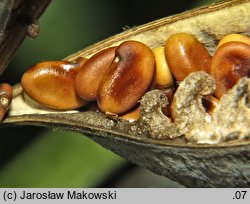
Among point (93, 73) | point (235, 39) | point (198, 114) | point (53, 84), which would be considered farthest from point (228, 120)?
point (53, 84)

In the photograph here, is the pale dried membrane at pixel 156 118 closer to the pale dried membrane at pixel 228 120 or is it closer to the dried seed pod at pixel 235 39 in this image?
the pale dried membrane at pixel 228 120

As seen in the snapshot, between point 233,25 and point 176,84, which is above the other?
point 233,25

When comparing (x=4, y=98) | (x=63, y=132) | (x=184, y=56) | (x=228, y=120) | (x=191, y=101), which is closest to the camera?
(x=228, y=120)

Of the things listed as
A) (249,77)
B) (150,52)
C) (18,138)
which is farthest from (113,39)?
(18,138)

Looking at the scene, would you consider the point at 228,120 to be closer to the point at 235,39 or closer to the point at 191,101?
the point at 191,101

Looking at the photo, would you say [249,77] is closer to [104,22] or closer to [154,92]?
[154,92]

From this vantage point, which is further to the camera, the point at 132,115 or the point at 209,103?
the point at 132,115

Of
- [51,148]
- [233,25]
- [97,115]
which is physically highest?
Answer: [233,25]
